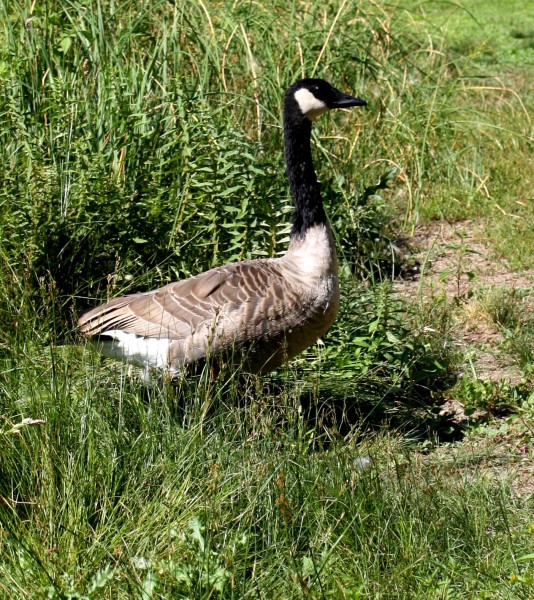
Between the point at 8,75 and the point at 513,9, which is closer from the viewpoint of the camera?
the point at 8,75

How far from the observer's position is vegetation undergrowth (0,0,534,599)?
3035 mm

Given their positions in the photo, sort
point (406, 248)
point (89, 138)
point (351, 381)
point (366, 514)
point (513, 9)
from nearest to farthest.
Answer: point (366, 514)
point (351, 381)
point (89, 138)
point (406, 248)
point (513, 9)

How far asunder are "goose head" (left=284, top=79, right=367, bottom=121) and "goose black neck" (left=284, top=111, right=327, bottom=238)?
2 cm

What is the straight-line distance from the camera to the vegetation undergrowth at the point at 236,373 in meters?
3.04

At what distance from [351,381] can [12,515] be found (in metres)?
2.23

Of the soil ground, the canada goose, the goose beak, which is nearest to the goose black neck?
the canada goose

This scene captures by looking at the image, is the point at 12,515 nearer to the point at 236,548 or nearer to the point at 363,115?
the point at 236,548

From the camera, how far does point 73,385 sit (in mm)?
3904

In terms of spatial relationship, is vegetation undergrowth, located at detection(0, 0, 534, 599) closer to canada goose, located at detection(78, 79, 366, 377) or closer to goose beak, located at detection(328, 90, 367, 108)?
canada goose, located at detection(78, 79, 366, 377)

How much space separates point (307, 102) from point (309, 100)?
0.6 inches

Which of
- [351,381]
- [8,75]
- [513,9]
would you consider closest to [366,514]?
[351,381]

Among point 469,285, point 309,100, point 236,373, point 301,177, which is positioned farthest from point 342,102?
point 469,285

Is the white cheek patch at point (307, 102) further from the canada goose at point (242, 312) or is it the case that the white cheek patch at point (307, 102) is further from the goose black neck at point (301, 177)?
the canada goose at point (242, 312)

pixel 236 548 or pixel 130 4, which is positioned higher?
pixel 130 4
